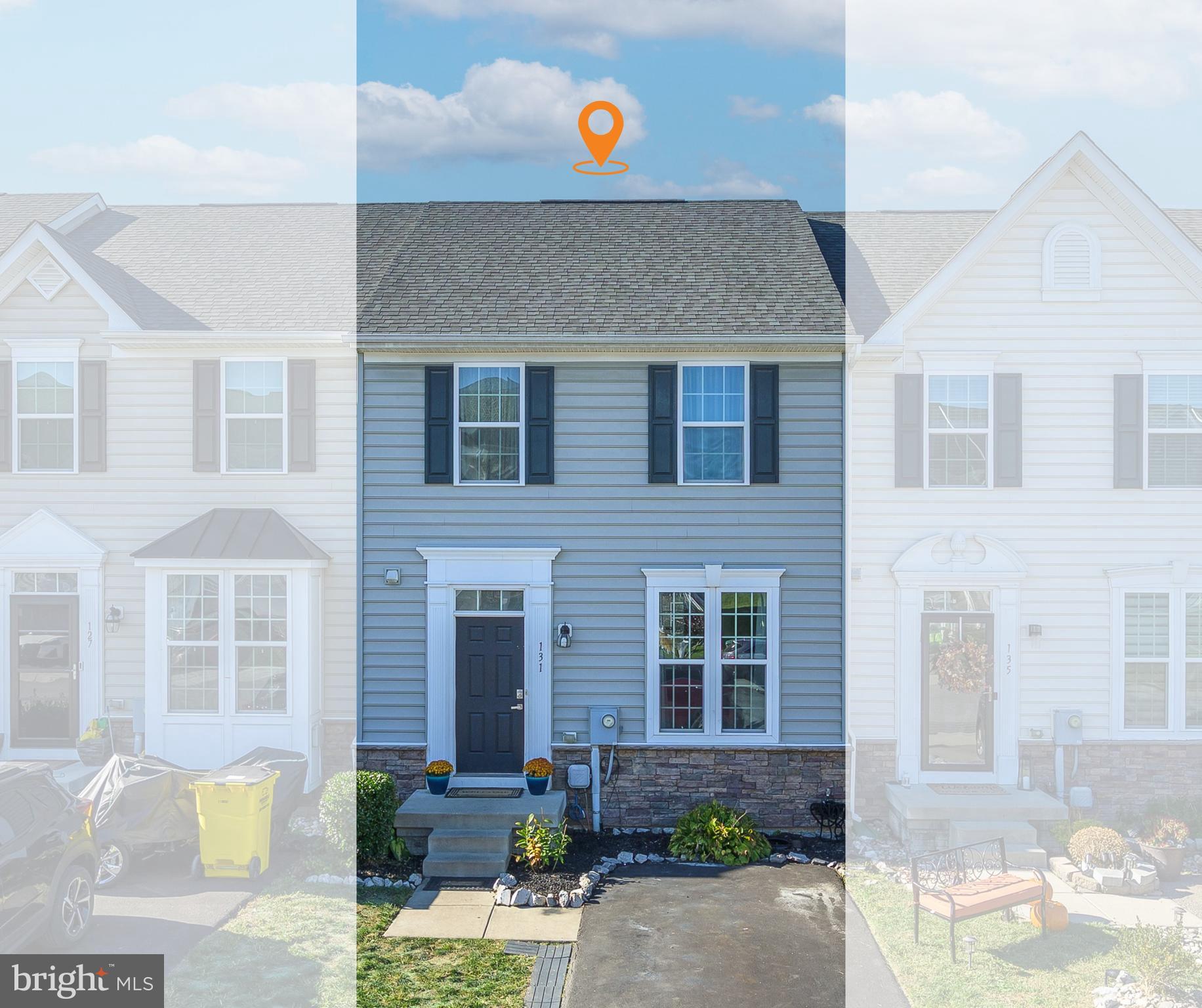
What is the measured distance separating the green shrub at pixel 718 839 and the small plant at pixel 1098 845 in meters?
3.15

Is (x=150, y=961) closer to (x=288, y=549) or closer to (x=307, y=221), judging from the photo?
(x=288, y=549)

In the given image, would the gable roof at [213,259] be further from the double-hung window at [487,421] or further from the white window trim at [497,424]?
the double-hung window at [487,421]

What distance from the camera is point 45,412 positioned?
1123 centimetres

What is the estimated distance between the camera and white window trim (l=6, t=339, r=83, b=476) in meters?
11.2

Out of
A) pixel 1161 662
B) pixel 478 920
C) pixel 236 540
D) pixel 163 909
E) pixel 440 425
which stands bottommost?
pixel 478 920

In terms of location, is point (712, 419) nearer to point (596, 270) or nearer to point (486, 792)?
point (596, 270)

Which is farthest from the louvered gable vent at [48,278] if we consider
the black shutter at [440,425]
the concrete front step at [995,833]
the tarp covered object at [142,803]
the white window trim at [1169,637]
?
the white window trim at [1169,637]

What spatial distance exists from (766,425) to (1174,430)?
15.1 ft

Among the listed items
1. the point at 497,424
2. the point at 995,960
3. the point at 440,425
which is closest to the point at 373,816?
the point at 440,425

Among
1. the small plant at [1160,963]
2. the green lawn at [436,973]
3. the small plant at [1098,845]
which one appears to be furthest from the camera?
the small plant at [1098,845]

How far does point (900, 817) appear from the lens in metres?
Result: 10.7

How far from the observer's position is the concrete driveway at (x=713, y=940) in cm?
743

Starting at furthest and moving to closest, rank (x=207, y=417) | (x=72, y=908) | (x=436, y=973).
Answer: (x=207, y=417), (x=436, y=973), (x=72, y=908)

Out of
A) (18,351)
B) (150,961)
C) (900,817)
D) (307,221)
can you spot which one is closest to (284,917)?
(150,961)
